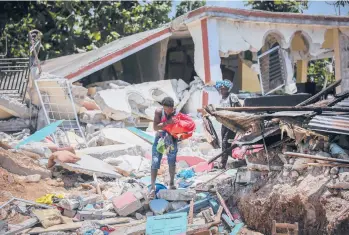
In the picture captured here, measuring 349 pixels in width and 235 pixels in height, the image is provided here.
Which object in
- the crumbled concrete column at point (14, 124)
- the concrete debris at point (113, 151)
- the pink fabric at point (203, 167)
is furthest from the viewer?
the crumbled concrete column at point (14, 124)

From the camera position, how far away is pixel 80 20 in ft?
70.5

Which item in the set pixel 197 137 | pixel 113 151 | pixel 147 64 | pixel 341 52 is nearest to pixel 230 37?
pixel 197 137

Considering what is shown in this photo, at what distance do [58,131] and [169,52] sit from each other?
6.87m

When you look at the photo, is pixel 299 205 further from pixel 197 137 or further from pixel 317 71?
pixel 317 71

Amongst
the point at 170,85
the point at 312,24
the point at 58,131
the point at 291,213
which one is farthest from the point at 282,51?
the point at 291,213

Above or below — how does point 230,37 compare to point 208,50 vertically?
above

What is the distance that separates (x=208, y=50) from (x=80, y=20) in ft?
36.4

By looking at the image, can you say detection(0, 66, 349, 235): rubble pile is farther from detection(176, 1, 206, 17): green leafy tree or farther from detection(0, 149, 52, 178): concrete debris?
detection(176, 1, 206, 17): green leafy tree

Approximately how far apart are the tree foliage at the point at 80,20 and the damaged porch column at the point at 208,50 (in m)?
9.42

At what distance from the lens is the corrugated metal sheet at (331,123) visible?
5113 millimetres

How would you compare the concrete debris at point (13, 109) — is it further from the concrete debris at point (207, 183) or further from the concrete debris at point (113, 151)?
the concrete debris at point (113, 151)

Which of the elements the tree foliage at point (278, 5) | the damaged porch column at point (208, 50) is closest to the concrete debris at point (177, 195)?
the damaged porch column at point (208, 50)

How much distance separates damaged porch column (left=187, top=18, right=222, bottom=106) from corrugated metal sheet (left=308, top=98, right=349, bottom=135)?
6.75 meters

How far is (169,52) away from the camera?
54.1 ft
